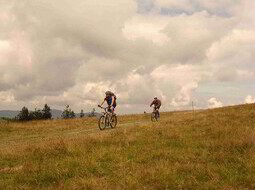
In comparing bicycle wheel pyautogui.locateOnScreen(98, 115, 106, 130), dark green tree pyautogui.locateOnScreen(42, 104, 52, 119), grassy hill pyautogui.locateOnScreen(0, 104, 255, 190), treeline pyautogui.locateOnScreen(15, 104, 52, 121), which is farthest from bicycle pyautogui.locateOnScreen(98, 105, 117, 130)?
dark green tree pyautogui.locateOnScreen(42, 104, 52, 119)

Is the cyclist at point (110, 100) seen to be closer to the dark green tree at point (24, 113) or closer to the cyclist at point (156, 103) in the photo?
the cyclist at point (156, 103)

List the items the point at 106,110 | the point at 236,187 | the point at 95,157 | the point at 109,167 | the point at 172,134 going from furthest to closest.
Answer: the point at 106,110 → the point at 172,134 → the point at 95,157 → the point at 109,167 → the point at 236,187

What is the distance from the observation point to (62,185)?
31.2ft

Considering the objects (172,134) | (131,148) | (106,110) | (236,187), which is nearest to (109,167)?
(131,148)

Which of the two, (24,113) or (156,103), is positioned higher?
(24,113)

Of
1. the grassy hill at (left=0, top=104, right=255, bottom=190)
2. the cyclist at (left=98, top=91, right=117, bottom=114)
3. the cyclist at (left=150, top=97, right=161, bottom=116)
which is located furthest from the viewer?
the cyclist at (left=150, top=97, right=161, bottom=116)

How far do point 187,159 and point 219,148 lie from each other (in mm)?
2228

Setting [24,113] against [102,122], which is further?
[24,113]

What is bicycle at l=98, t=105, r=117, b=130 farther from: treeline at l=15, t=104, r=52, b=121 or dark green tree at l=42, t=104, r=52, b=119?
dark green tree at l=42, t=104, r=52, b=119

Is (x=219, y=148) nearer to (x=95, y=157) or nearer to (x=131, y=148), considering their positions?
(x=131, y=148)

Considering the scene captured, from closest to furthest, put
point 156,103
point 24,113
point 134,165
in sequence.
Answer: point 134,165 < point 156,103 < point 24,113

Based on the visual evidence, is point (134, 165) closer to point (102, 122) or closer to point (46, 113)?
point (102, 122)

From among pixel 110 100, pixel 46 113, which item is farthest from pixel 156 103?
pixel 46 113

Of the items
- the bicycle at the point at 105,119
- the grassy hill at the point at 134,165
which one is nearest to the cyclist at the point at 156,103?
the bicycle at the point at 105,119
